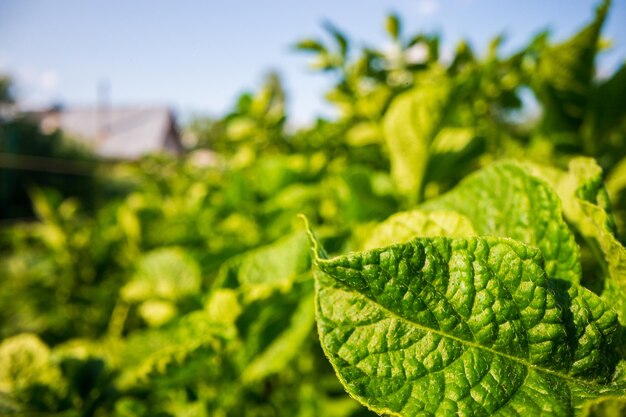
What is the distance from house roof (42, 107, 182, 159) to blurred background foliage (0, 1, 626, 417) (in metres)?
28.0

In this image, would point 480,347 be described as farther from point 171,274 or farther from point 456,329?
point 171,274

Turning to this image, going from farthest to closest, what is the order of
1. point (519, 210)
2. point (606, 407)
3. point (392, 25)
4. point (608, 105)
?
1. point (392, 25)
2. point (608, 105)
3. point (519, 210)
4. point (606, 407)

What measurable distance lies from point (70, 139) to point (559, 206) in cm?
1634

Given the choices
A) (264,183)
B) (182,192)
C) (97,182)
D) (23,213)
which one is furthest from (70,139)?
(264,183)

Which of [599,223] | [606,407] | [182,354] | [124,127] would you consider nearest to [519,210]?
[599,223]

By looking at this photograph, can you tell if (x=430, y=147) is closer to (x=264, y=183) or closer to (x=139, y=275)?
(x=264, y=183)

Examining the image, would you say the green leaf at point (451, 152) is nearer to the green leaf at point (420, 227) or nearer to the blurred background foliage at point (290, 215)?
the blurred background foliage at point (290, 215)

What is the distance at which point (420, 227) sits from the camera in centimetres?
44

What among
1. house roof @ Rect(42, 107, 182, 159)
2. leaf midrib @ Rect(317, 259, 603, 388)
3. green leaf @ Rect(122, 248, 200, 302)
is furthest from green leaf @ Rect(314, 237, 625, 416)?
house roof @ Rect(42, 107, 182, 159)

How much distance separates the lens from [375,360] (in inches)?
12.5

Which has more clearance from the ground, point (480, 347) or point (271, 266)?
point (480, 347)

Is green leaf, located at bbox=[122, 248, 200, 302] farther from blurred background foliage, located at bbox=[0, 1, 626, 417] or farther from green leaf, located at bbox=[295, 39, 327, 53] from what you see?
green leaf, located at bbox=[295, 39, 327, 53]

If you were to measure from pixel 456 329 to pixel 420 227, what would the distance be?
136 mm

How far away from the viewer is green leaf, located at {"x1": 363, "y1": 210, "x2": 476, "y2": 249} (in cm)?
42
